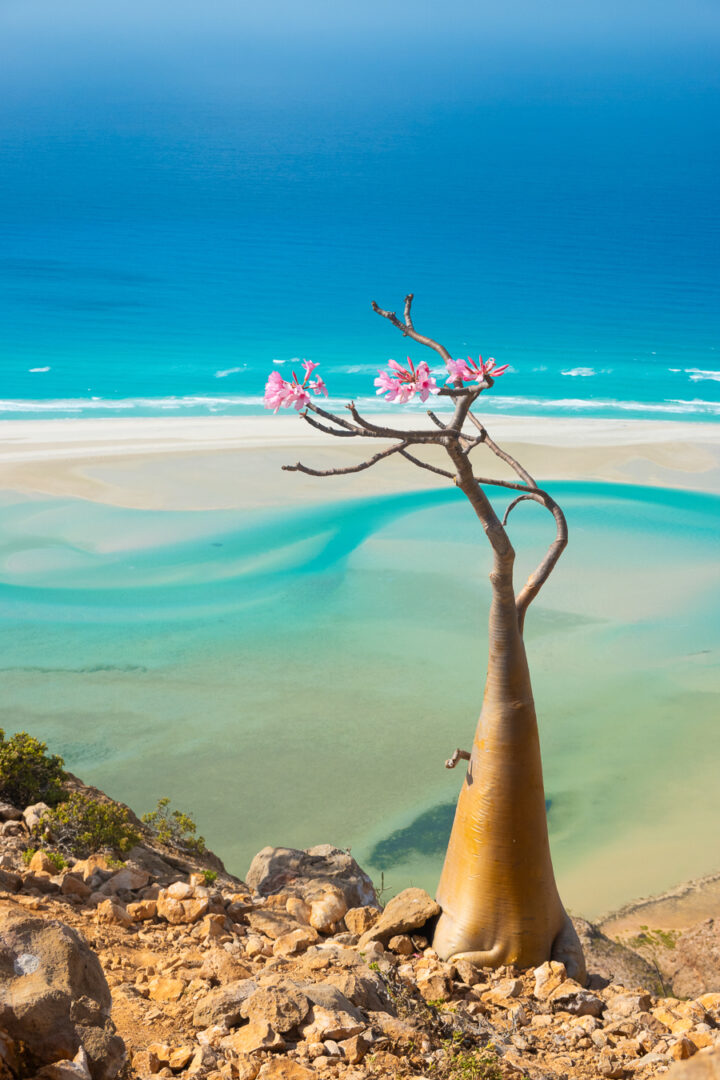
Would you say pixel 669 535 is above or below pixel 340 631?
above

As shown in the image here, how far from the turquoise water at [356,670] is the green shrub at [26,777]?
8.53 ft

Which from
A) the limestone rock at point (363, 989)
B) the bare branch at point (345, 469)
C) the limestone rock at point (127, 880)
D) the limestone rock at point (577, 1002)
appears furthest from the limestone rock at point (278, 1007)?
the bare branch at point (345, 469)

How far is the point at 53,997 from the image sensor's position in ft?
10.0

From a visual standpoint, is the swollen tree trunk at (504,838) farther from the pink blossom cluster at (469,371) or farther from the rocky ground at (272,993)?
the pink blossom cluster at (469,371)

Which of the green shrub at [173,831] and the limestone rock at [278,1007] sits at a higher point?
the limestone rock at [278,1007]

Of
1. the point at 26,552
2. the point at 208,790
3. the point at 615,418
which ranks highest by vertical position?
Result: the point at 615,418

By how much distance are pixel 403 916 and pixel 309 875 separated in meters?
0.93

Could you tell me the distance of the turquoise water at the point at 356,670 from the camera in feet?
30.4

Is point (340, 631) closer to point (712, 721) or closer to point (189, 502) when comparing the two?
point (712, 721)

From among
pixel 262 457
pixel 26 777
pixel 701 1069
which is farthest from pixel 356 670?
pixel 262 457

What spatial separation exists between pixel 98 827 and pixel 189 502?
14.2 metres

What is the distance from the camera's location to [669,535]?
59.9 feet

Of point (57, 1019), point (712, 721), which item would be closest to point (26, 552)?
point (712, 721)

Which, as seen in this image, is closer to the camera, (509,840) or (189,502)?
(509,840)
